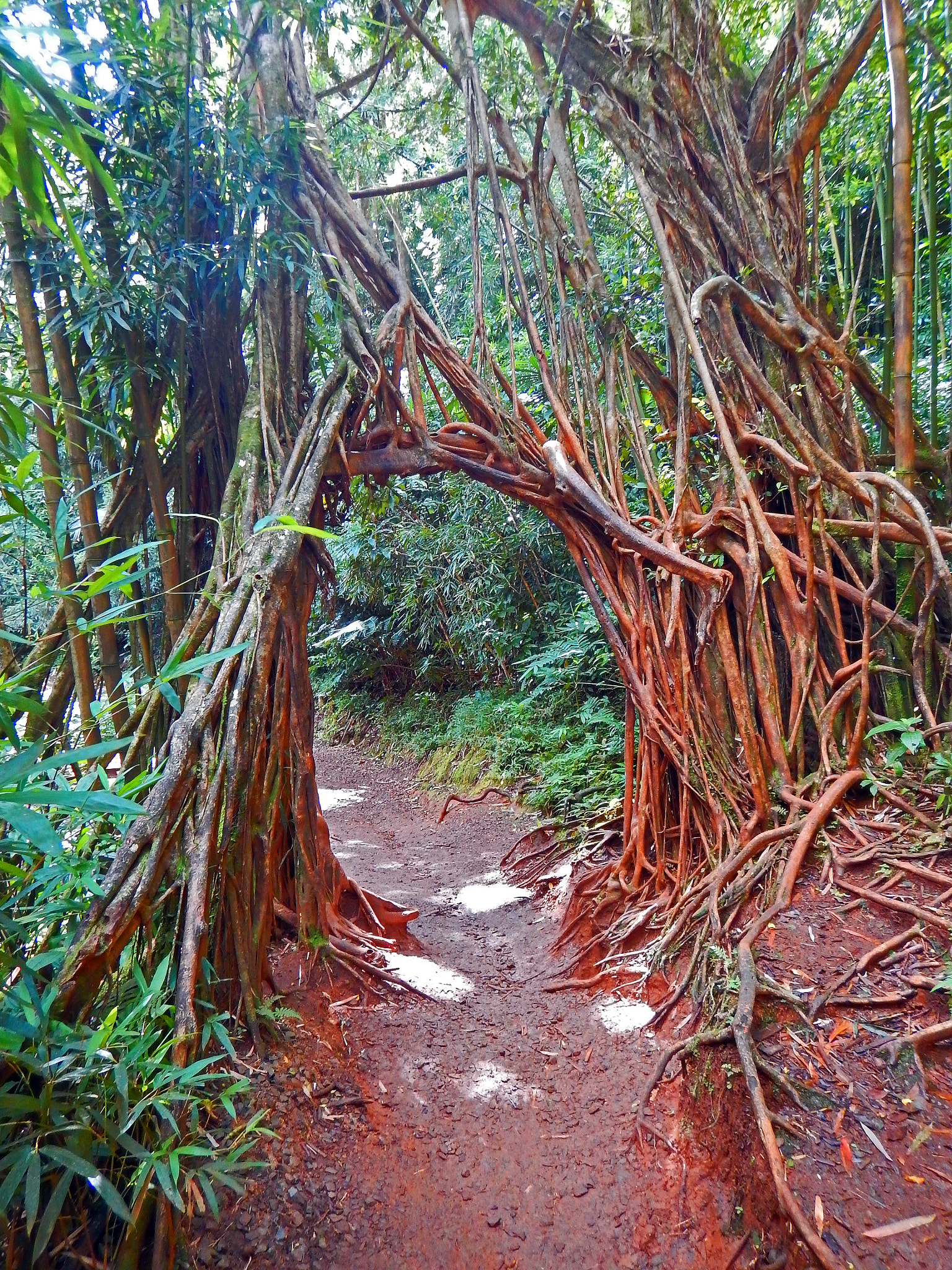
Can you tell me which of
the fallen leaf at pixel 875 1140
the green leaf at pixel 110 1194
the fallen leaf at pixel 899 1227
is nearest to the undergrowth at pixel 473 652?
the fallen leaf at pixel 875 1140

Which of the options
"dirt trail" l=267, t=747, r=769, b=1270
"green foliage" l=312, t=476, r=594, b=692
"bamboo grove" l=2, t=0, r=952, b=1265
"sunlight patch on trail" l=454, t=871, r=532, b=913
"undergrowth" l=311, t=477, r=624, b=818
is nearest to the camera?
"dirt trail" l=267, t=747, r=769, b=1270

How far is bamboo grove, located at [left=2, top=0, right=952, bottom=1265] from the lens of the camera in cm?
215

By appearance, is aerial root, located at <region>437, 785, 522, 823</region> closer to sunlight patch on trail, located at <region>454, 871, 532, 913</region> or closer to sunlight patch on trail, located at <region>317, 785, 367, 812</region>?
sunlight patch on trail, located at <region>454, 871, 532, 913</region>

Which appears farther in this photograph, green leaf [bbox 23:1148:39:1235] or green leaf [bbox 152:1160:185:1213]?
green leaf [bbox 152:1160:185:1213]

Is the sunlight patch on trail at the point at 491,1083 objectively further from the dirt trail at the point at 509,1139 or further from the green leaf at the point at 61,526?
the green leaf at the point at 61,526

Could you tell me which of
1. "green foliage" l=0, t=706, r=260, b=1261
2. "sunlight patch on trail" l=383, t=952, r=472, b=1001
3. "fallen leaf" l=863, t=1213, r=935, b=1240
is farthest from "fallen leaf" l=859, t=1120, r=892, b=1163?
"sunlight patch on trail" l=383, t=952, r=472, b=1001

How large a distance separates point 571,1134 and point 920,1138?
3.42 feet

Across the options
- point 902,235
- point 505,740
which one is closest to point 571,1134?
point 902,235

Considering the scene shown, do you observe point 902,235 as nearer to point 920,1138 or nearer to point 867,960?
point 867,960

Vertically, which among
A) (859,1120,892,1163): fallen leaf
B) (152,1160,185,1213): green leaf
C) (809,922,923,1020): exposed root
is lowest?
(859,1120,892,1163): fallen leaf

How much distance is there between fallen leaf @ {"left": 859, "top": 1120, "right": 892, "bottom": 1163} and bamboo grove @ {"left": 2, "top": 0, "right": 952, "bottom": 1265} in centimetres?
21

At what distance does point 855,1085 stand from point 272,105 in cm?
399

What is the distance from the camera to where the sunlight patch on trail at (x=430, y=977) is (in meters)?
2.85

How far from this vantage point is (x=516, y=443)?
3529 millimetres
